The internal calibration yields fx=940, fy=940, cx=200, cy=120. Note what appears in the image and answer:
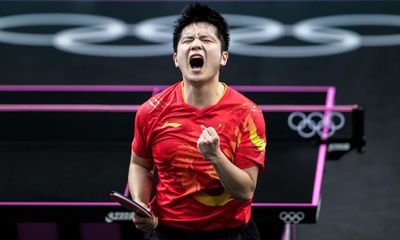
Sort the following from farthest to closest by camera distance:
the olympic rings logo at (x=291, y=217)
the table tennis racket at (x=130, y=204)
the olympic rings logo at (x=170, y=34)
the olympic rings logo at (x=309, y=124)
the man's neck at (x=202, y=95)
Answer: the olympic rings logo at (x=170, y=34) → the olympic rings logo at (x=309, y=124) → the olympic rings logo at (x=291, y=217) → the man's neck at (x=202, y=95) → the table tennis racket at (x=130, y=204)

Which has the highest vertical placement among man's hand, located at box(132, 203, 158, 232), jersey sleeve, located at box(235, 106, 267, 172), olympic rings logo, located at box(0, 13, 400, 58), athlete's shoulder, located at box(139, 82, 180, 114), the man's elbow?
olympic rings logo, located at box(0, 13, 400, 58)

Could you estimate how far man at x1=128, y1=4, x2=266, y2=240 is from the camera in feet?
12.6

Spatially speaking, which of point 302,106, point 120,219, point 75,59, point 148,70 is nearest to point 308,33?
point 148,70

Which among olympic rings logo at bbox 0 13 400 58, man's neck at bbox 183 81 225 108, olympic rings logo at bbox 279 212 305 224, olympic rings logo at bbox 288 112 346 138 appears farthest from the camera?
olympic rings logo at bbox 0 13 400 58

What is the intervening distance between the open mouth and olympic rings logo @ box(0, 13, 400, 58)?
5793 millimetres

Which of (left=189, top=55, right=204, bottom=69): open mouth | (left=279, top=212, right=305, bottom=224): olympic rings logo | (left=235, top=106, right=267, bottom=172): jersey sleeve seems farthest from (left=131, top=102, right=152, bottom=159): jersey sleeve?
(left=279, top=212, right=305, bottom=224): olympic rings logo

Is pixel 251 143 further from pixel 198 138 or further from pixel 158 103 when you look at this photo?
pixel 158 103

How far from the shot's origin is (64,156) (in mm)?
6465

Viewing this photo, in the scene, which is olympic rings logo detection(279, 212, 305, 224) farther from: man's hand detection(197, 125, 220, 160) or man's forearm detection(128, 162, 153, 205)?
man's hand detection(197, 125, 220, 160)

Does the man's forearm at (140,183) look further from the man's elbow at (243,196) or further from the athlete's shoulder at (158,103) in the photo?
the man's elbow at (243,196)

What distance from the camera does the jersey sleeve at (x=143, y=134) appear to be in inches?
157

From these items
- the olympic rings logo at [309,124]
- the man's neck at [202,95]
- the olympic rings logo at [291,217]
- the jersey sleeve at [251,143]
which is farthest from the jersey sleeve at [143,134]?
the olympic rings logo at [309,124]

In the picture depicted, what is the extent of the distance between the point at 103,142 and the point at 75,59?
10.1 feet

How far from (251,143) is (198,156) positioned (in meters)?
0.22
